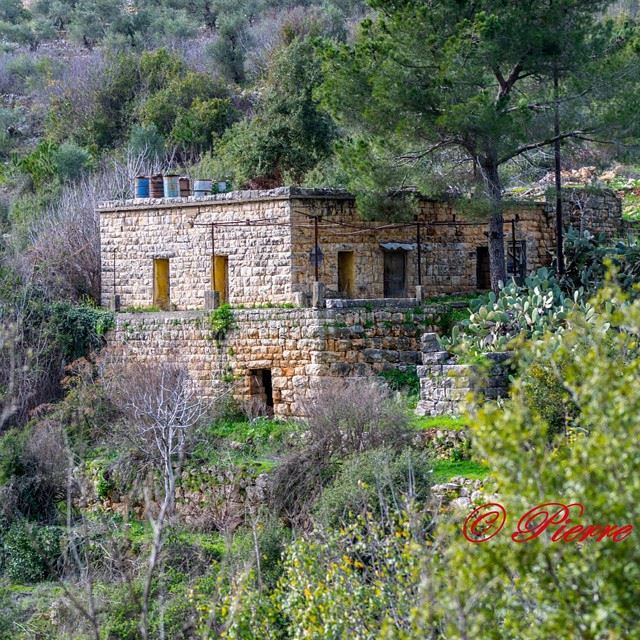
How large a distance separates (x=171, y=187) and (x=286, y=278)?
3.97 meters

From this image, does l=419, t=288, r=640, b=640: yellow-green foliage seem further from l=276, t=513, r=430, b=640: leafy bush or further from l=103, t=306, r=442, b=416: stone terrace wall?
l=103, t=306, r=442, b=416: stone terrace wall

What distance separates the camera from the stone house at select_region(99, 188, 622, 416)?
23.7 metres

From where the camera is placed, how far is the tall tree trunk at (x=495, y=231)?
24.3m

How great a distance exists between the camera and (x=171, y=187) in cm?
2756

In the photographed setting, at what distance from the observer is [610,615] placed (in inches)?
340

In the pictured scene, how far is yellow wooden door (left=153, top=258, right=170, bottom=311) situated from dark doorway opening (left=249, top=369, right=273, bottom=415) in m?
3.74

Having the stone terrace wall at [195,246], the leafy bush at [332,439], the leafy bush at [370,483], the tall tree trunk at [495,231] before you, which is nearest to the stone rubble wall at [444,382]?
the leafy bush at [332,439]

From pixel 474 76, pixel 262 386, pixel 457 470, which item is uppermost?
pixel 474 76

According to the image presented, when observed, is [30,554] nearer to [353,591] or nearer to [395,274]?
[395,274]

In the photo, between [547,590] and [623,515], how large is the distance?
79cm

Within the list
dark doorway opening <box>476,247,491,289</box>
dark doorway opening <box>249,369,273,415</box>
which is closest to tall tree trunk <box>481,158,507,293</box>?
dark doorway opening <box>476,247,491,289</box>

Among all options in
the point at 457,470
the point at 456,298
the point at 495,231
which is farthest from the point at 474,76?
the point at 457,470

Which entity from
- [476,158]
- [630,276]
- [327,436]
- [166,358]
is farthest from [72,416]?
[630,276]

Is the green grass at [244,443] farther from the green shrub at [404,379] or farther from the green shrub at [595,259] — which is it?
the green shrub at [595,259]
